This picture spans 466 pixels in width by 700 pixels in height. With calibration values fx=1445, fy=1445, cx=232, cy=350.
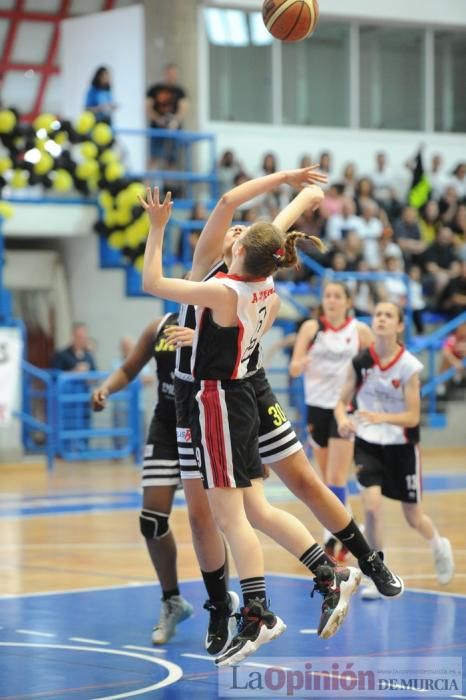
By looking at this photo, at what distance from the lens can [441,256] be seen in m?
23.5

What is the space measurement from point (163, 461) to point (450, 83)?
22.0 m

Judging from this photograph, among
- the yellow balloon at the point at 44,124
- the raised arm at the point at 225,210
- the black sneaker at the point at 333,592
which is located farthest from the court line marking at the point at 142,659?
the yellow balloon at the point at 44,124

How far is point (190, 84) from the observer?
2428cm

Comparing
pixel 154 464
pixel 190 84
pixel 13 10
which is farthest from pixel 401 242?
pixel 154 464

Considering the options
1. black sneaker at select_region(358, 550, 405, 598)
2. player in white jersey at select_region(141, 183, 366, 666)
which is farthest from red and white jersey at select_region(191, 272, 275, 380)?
black sneaker at select_region(358, 550, 405, 598)

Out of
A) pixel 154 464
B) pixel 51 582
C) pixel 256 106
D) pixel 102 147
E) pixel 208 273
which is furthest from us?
pixel 256 106

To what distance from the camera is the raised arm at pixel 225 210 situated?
6.91 m

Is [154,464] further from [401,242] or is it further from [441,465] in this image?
[401,242]

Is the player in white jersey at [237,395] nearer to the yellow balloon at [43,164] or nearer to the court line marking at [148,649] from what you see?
the court line marking at [148,649]

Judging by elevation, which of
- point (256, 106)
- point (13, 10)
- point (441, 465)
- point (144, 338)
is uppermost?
point (13, 10)

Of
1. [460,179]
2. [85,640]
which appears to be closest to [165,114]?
[460,179]

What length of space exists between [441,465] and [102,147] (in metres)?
6.61

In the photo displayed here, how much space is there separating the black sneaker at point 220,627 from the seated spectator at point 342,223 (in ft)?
51.1

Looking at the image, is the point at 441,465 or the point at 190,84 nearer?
the point at 441,465
